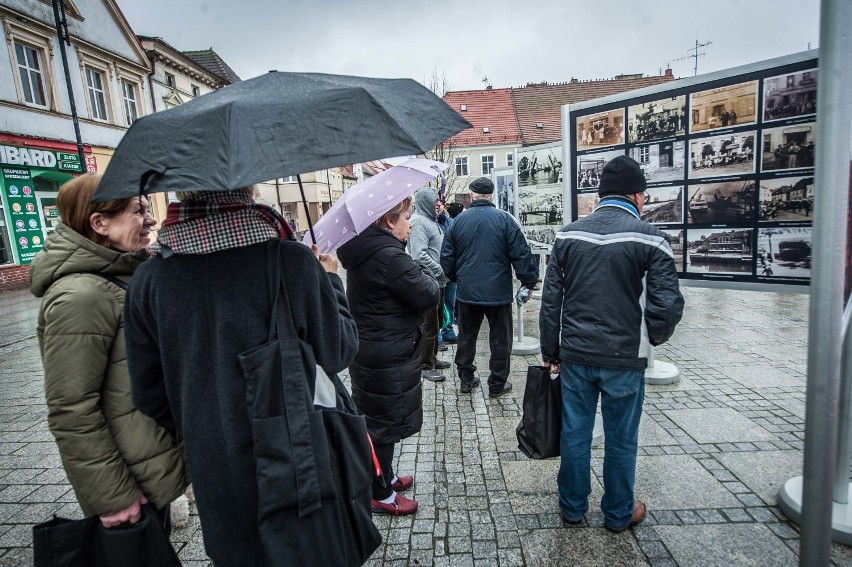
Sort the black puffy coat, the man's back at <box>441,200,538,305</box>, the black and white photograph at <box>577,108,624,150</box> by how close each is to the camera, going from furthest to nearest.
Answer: the man's back at <box>441,200,538,305</box>, the black and white photograph at <box>577,108,624,150</box>, the black puffy coat

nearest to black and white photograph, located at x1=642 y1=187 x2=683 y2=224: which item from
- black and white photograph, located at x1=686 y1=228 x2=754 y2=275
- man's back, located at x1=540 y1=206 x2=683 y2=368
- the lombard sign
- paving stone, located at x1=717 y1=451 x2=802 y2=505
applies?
black and white photograph, located at x1=686 y1=228 x2=754 y2=275

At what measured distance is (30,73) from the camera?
15.9 metres

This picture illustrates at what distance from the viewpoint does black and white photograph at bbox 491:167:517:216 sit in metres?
9.42

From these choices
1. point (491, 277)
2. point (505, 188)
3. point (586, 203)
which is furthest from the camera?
point (505, 188)

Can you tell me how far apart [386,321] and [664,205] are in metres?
2.37

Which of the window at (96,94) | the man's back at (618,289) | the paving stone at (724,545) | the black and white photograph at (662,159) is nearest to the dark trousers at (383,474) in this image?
the man's back at (618,289)

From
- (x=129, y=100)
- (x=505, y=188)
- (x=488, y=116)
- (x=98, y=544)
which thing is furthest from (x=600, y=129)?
(x=488, y=116)

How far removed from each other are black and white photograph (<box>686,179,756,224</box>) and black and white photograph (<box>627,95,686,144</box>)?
45 centimetres

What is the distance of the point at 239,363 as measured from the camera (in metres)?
1.46

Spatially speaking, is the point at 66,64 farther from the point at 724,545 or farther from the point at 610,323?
the point at 724,545

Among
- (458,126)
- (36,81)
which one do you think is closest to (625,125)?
(458,126)

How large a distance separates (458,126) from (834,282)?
4.63 feet

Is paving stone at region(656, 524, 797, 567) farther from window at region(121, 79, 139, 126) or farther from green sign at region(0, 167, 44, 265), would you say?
window at region(121, 79, 139, 126)

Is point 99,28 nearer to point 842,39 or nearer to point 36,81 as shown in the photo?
point 36,81
